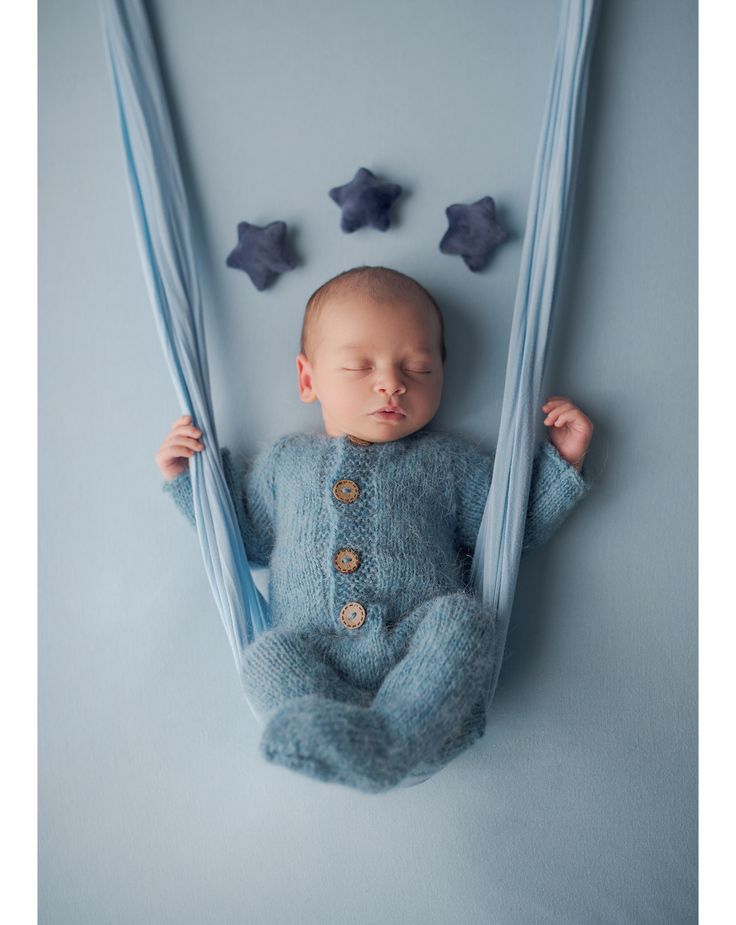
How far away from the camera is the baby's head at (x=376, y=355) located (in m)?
1.30

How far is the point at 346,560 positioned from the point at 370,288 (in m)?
0.47

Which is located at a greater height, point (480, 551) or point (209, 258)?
point (209, 258)

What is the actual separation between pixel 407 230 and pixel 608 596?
2.61ft

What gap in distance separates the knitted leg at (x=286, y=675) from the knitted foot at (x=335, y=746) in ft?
0.25

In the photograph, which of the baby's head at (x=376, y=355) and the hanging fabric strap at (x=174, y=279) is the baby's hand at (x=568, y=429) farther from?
the hanging fabric strap at (x=174, y=279)

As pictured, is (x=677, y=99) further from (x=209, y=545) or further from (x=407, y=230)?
(x=209, y=545)

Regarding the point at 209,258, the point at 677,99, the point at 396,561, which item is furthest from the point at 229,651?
the point at 677,99

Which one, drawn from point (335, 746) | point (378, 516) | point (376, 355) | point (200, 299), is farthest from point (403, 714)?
point (200, 299)

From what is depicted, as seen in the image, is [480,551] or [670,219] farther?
[670,219]

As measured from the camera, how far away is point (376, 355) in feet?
4.28

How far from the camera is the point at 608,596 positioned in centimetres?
142

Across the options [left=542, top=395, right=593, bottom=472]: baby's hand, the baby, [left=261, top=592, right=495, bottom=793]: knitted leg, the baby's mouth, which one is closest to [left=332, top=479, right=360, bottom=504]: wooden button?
the baby

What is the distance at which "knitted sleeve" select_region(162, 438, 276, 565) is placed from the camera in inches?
54.7

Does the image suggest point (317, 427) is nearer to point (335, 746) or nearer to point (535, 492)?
point (535, 492)
